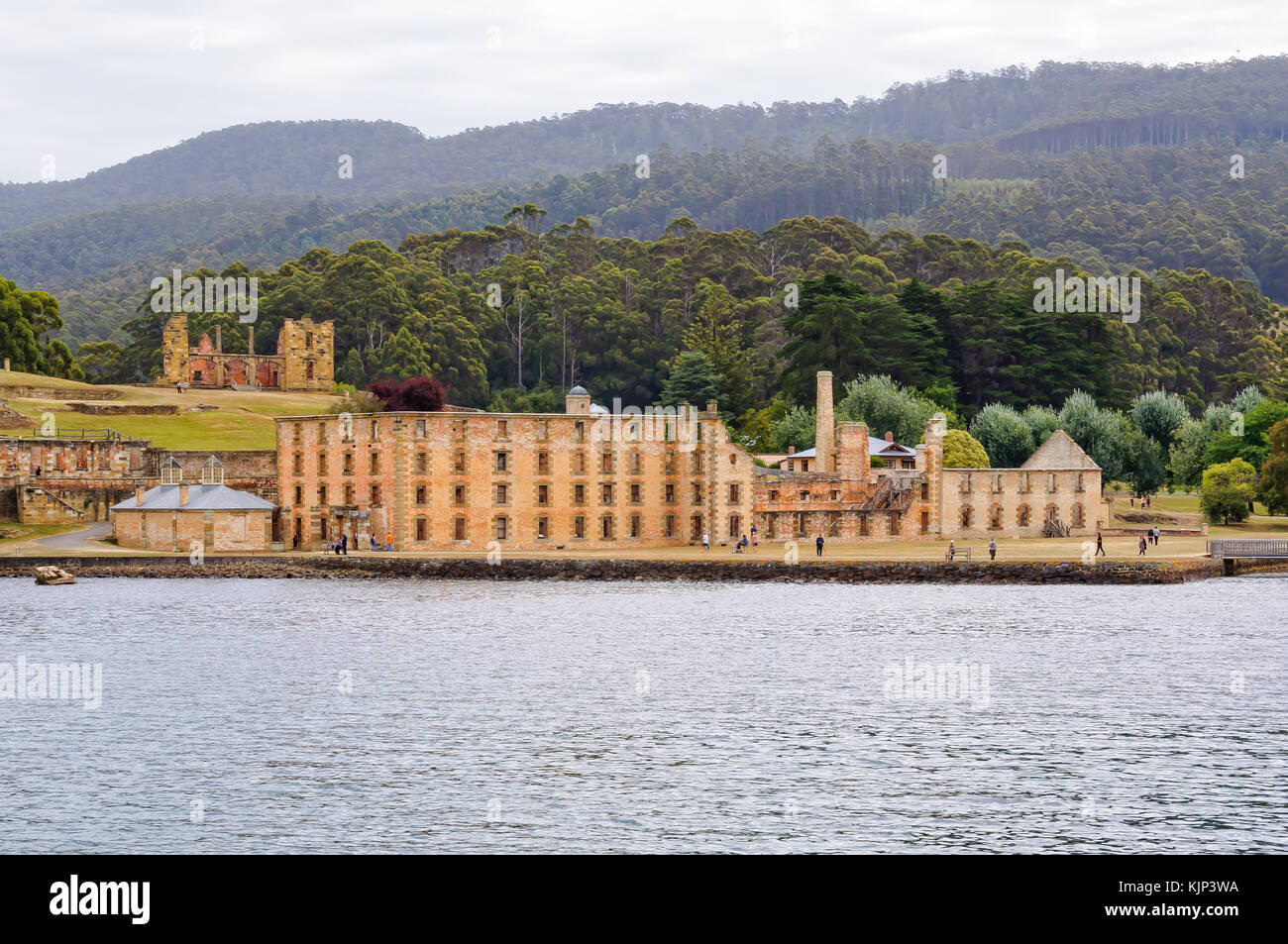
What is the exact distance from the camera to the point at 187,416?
125062 mm

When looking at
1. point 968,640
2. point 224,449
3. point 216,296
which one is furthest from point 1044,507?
point 216,296

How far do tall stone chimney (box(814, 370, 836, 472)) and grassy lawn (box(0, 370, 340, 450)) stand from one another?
4136cm

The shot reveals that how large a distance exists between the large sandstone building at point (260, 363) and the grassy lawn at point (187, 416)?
257 inches

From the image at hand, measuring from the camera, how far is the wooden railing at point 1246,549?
9200 cm

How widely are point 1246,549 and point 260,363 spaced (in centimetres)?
9670

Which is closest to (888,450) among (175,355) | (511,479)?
(511,479)

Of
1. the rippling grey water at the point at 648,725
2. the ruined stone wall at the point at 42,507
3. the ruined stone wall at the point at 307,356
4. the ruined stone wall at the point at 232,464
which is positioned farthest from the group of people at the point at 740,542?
the ruined stone wall at the point at 307,356

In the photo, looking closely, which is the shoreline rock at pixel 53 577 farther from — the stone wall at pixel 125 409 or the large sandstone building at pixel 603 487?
the stone wall at pixel 125 409

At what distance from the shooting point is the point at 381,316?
559 ft

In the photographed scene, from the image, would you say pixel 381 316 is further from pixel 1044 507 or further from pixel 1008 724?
pixel 1008 724

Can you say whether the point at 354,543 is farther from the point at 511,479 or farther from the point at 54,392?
the point at 54,392
